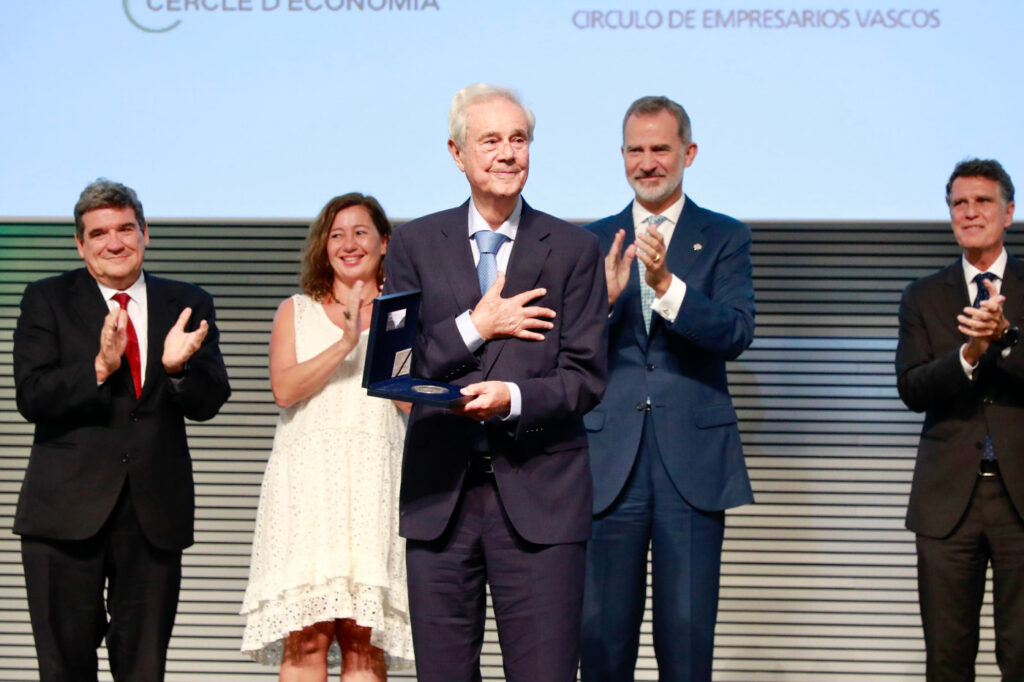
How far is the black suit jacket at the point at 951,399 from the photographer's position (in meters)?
3.49

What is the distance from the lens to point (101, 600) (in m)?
3.27

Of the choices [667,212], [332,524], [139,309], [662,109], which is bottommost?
[332,524]

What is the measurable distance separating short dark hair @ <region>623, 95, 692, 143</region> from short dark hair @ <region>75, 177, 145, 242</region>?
148 cm

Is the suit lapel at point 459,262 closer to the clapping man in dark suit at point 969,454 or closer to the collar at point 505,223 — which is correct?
the collar at point 505,223

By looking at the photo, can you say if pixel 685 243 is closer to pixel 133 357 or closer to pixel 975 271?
pixel 975 271

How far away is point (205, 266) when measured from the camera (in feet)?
15.2

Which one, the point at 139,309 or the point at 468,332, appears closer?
the point at 468,332

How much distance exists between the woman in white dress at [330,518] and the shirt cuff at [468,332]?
3.31ft

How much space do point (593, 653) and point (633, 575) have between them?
0.81 feet

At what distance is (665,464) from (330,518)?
100cm

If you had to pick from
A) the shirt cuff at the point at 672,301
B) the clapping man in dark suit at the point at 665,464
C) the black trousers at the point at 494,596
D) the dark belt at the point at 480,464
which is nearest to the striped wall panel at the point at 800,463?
the clapping man in dark suit at the point at 665,464

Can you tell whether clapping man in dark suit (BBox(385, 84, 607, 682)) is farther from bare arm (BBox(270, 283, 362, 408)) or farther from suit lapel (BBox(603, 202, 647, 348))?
bare arm (BBox(270, 283, 362, 408))

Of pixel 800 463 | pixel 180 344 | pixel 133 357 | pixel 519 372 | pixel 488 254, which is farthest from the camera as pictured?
pixel 800 463

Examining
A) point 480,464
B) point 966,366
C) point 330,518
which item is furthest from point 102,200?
point 966,366
